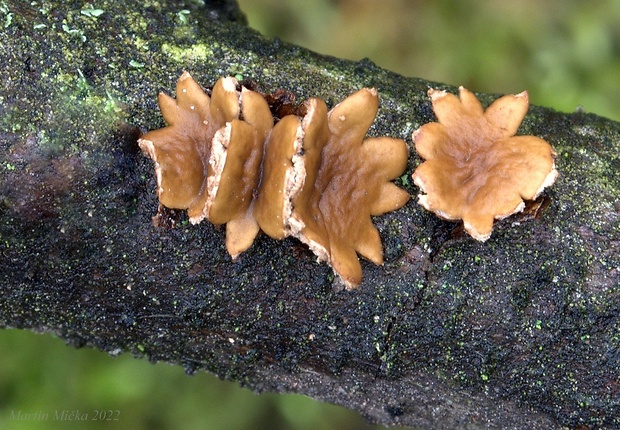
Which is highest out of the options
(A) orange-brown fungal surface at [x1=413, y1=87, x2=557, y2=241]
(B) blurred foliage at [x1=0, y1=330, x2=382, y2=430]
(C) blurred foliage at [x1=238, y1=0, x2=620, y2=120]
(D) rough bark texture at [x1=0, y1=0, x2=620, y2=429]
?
(C) blurred foliage at [x1=238, y1=0, x2=620, y2=120]

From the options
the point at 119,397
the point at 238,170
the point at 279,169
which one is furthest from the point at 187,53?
the point at 119,397

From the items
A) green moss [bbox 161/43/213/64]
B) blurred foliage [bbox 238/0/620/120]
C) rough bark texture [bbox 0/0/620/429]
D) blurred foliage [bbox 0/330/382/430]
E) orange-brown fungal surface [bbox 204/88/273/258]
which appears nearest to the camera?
orange-brown fungal surface [bbox 204/88/273/258]

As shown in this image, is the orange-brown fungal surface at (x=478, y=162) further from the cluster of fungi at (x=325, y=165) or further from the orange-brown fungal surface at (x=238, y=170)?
the orange-brown fungal surface at (x=238, y=170)

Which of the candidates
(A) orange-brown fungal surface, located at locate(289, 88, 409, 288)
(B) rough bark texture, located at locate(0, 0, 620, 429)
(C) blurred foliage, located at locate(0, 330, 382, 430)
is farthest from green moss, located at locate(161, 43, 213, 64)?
(C) blurred foliage, located at locate(0, 330, 382, 430)

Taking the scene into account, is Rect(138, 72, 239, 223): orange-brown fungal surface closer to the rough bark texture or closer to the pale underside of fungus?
the pale underside of fungus

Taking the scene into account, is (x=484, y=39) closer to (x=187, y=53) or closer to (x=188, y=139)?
(x=187, y=53)

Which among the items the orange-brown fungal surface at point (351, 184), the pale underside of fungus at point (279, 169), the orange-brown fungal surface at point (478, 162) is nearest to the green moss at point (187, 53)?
the pale underside of fungus at point (279, 169)
